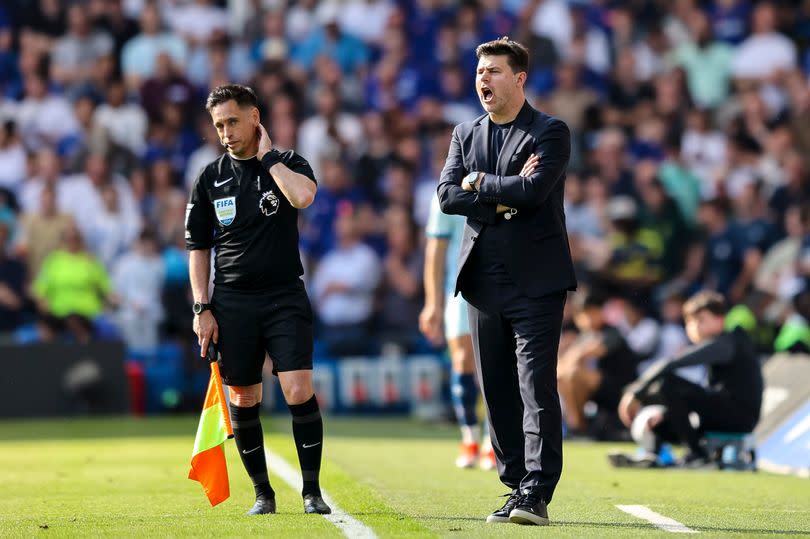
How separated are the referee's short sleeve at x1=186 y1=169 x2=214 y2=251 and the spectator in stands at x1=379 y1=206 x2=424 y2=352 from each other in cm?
1135

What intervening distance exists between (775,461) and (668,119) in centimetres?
1059

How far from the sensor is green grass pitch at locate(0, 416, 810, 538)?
748 cm

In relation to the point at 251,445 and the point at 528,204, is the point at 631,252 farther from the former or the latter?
the point at 528,204

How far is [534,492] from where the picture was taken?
7570 millimetres

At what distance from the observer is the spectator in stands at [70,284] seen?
19.5 m

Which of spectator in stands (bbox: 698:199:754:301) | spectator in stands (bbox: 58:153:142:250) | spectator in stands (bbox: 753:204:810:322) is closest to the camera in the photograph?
spectator in stands (bbox: 753:204:810:322)

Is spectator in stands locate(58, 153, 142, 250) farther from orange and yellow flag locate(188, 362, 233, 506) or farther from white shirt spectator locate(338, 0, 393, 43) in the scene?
orange and yellow flag locate(188, 362, 233, 506)

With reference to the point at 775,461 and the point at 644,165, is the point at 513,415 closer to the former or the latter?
the point at 775,461

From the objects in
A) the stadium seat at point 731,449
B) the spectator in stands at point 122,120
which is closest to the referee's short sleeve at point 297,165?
the stadium seat at point 731,449

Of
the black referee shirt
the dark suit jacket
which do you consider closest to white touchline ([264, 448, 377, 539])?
the black referee shirt

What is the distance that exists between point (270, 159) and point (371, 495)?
2407mm

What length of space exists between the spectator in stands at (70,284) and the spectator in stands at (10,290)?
0.68 feet

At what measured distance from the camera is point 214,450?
8.09 metres

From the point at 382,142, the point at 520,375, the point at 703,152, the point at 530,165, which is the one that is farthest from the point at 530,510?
the point at 703,152
